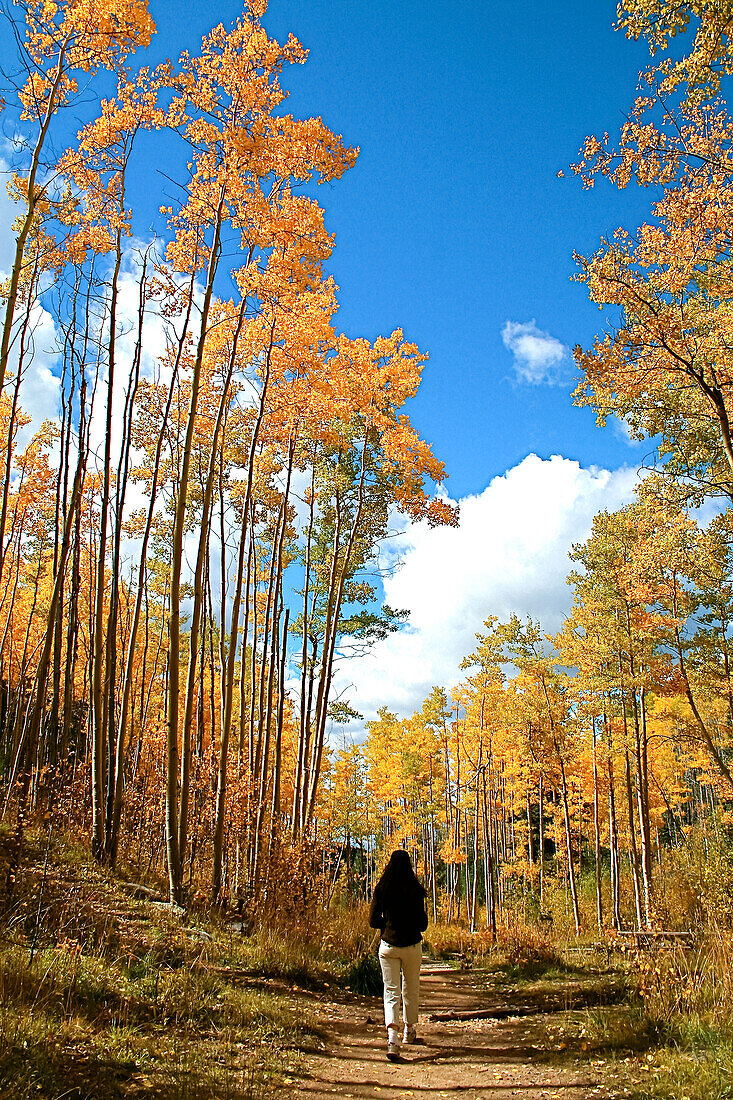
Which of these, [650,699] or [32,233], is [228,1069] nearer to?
[32,233]

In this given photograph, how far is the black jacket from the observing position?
5.57 metres

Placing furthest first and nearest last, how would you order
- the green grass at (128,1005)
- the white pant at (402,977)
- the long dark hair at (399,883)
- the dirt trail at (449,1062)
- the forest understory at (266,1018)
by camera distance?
the long dark hair at (399,883), the white pant at (402,977), the dirt trail at (449,1062), the forest understory at (266,1018), the green grass at (128,1005)

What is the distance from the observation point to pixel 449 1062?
5246mm

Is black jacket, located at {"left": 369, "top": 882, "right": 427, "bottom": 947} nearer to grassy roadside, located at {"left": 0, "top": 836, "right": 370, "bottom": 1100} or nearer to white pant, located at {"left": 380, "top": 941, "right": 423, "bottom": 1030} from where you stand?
white pant, located at {"left": 380, "top": 941, "right": 423, "bottom": 1030}

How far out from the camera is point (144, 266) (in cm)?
989

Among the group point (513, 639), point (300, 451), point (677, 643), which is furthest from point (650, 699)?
point (300, 451)

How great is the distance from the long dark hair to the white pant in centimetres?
37

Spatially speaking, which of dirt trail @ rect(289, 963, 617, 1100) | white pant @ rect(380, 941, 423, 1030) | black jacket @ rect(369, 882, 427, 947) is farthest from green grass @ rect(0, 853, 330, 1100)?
black jacket @ rect(369, 882, 427, 947)

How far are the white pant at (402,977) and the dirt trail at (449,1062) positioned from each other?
0.31 meters

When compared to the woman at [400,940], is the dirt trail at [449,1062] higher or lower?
lower

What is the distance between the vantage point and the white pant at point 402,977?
549 cm

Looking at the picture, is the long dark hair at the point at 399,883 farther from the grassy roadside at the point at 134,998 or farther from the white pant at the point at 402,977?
the grassy roadside at the point at 134,998

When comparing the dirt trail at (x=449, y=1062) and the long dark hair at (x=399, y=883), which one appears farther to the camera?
the long dark hair at (x=399, y=883)

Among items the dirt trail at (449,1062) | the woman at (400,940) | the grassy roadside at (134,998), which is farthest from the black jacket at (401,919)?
the grassy roadside at (134,998)
